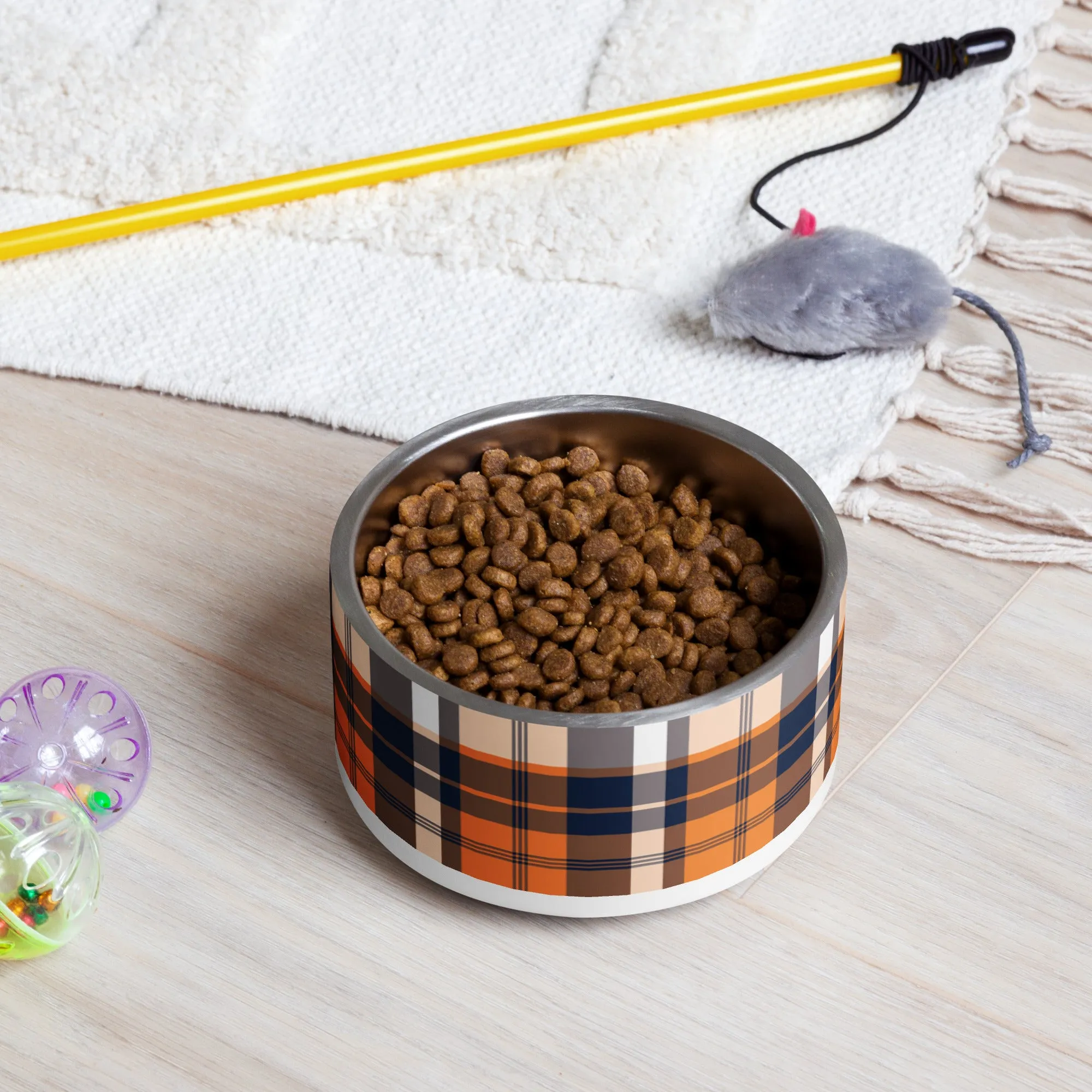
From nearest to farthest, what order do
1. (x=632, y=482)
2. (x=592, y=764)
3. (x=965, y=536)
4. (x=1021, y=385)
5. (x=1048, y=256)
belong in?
(x=592, y=764)
(x=632, y=482)
(x=965, y=536)
(x=1021, y=385)
(x=1048, y=256)

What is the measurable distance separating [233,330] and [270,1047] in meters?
→ 0.71

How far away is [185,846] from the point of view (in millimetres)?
851

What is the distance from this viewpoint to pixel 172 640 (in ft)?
3.23

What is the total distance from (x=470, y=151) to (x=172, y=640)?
2.03ft

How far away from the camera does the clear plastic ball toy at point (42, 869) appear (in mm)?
738

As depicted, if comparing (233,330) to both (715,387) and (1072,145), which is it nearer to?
(715,387)

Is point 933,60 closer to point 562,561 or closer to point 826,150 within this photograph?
point 826,150

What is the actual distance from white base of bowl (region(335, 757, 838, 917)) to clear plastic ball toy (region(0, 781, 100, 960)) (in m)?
0.16

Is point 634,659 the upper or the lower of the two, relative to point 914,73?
lower

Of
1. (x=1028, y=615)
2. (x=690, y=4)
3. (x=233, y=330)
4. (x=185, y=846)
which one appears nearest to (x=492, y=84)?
(x=690, y=4)

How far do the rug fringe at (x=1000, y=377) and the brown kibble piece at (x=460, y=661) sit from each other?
60 centimetres

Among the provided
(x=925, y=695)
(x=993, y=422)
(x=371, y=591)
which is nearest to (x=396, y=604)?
(x=371, y=591)

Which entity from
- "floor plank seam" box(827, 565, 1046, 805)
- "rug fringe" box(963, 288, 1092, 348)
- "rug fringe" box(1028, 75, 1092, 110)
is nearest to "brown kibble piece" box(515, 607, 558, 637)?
"floor plank seam" box(827, 565, 1046, 805)

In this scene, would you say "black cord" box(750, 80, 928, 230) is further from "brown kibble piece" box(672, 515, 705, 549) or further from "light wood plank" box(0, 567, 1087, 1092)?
"light wood plank" box(0, 567, 1087, 1092)
